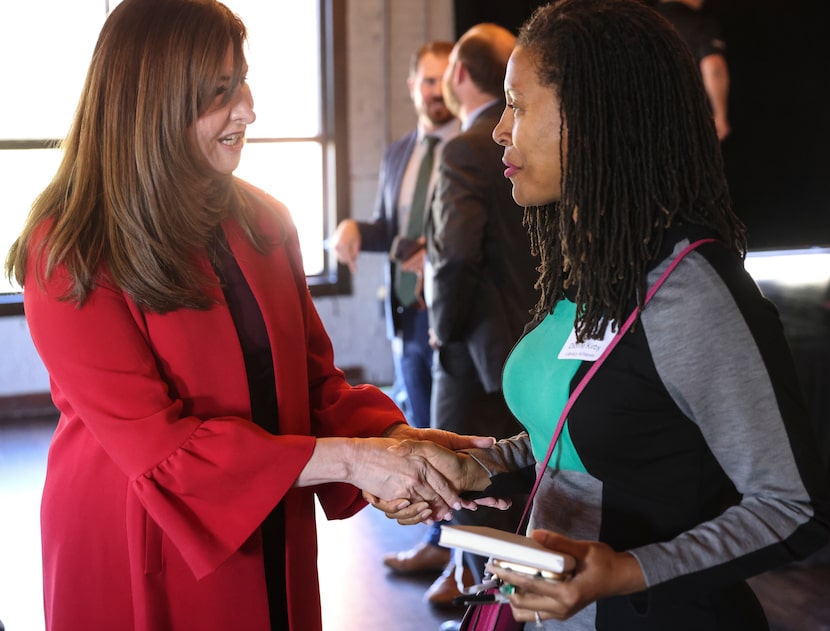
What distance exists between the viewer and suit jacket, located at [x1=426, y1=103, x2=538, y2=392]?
305 cm

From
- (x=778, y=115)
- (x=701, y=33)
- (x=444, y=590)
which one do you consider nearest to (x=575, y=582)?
(x=444, y=590)

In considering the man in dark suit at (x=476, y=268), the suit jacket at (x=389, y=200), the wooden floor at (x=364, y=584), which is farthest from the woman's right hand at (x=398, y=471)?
the suit jacket at (x=389, y=200)

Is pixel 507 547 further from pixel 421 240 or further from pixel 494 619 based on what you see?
pixel 421 240

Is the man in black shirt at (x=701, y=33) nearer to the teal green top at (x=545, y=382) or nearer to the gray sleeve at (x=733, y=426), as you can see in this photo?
the teal green top at (x=545, y=382)

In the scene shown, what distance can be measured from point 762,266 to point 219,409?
3.16 m

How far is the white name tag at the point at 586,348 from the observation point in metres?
1.16

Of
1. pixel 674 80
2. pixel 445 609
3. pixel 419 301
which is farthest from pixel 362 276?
pixel 674 80

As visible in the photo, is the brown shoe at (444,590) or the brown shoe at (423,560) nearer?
the brown shoe at (444,590)

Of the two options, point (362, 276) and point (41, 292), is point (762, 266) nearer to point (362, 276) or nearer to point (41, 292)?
point (362, 276)

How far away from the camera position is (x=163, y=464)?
1410 mm

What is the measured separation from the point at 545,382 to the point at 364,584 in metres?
2.39

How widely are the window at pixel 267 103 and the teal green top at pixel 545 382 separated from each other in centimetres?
446

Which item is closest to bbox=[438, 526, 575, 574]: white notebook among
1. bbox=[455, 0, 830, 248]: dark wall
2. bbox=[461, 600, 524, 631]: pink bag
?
bbox=[461, 600, 524, 631]: pink bag

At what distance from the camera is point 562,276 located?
4.42 feet
